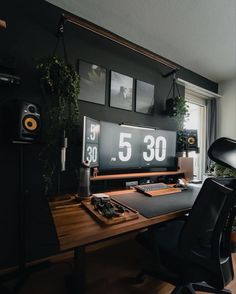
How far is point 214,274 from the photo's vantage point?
2.90 feet

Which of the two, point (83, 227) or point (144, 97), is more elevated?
point (144, 97)

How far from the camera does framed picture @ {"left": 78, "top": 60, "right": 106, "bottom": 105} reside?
5.65 ft

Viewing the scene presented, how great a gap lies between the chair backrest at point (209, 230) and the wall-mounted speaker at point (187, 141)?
4.78 feet

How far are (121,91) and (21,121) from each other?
118 centimetres

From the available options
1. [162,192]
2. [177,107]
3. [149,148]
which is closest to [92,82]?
[149,148]

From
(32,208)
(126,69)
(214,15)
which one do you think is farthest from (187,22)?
(32,208)

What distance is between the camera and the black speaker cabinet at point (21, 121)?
118 centimetres

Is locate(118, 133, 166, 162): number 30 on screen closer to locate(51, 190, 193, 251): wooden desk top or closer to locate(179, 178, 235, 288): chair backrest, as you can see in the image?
locate(51, 190, 193, 251): wooden desk top

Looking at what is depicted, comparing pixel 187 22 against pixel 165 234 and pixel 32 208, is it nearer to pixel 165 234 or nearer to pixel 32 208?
pixel 165 234

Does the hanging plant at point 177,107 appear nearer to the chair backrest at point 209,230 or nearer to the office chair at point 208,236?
the office chair at point 208,236

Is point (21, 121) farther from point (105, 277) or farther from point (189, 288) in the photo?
point (189, 288)

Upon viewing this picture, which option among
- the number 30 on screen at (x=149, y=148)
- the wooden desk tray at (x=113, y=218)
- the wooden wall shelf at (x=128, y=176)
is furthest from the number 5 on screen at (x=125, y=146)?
the wooden desk tray at (x=113, y=218)

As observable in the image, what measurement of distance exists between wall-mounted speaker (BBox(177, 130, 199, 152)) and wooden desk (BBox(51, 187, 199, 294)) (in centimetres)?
137

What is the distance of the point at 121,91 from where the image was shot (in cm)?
200
